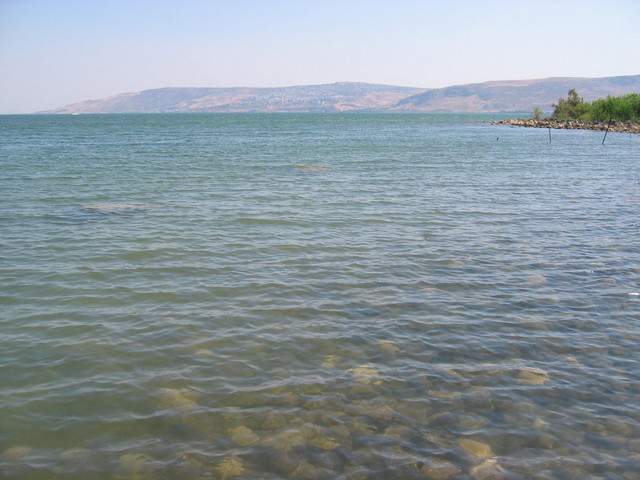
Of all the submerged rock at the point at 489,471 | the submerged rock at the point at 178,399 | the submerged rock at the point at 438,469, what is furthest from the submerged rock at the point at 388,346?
the submerged rock at the point at 178,399

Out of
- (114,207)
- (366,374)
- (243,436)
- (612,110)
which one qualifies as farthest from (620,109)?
(243,436)

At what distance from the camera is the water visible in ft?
19.9

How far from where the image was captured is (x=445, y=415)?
6.71 meters

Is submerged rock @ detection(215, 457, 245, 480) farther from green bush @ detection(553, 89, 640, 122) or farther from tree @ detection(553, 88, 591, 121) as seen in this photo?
tree @ detection(553, 88, 591, 121)

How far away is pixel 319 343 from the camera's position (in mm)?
8758

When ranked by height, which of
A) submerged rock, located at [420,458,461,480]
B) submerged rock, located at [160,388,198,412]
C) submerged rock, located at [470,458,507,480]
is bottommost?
submerged rock, located at [470,458,507,480]

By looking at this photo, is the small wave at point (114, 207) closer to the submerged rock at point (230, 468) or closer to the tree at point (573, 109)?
the submerged rock at point (230, 468)

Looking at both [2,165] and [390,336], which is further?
[2,165]

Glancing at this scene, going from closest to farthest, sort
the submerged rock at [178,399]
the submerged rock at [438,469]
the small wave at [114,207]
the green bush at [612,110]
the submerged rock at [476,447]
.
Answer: the submerged rock at [438,469]
the submerged rock at [476,447]
the submerged rock at [178,399]
the small wave at [114,207]
the green bush at [612,110]

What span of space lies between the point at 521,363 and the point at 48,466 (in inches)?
272

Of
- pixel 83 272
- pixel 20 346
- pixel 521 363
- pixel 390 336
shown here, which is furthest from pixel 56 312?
pixel 521 363

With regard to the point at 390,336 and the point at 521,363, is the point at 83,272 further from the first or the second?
the point at 521,363

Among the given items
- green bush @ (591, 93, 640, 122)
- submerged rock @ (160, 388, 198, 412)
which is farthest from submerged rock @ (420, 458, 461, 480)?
green bush @ (591, 93, 640, 122)

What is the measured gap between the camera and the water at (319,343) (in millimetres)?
6066
